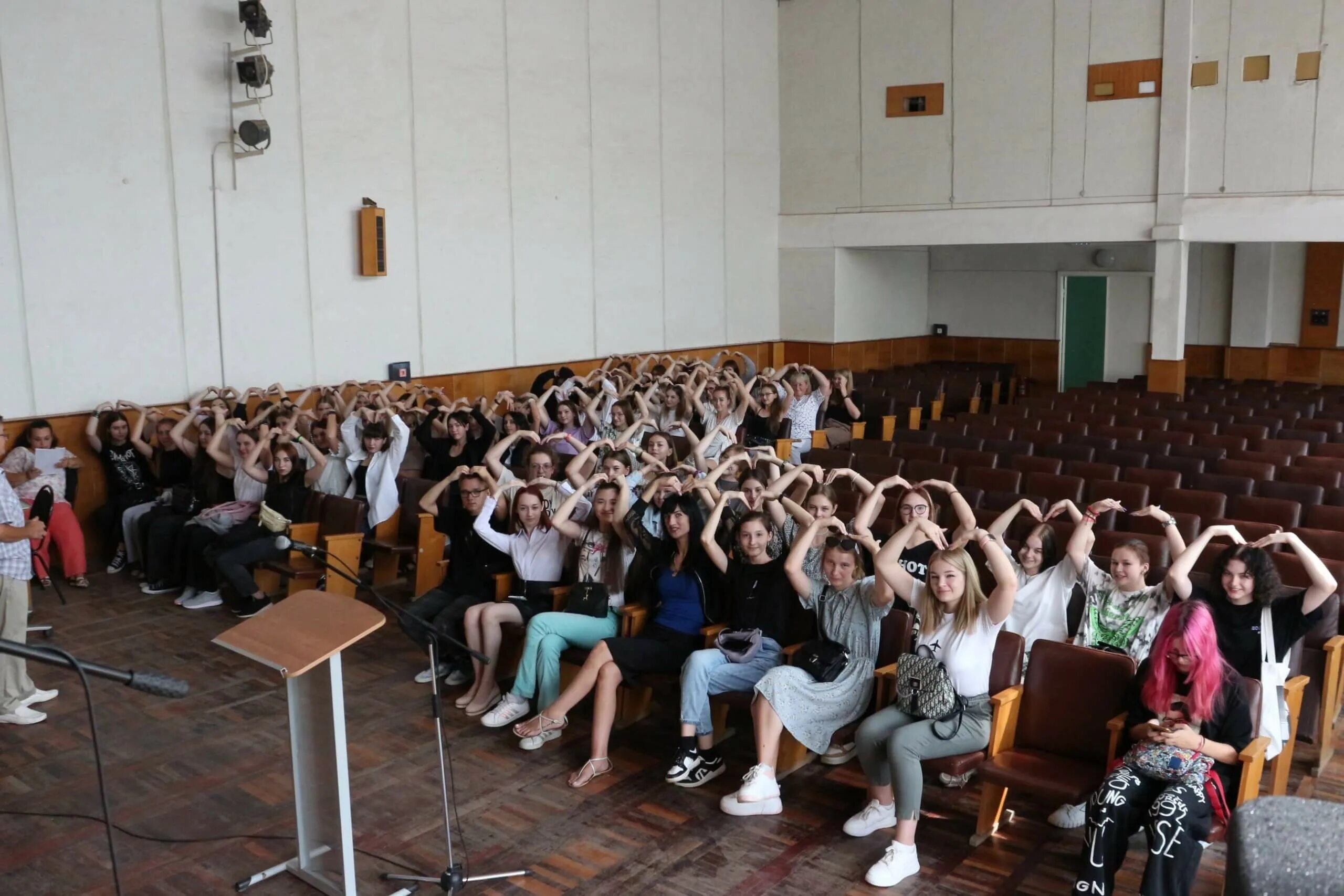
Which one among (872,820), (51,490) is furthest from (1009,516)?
(51,490)

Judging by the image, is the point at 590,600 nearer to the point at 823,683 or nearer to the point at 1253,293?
the point at 823,683

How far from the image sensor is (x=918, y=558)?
17.9 feet

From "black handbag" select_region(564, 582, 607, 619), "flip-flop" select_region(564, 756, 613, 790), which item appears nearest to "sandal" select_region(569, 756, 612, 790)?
"flip-flop" select_region(564, 756, 613, 790)

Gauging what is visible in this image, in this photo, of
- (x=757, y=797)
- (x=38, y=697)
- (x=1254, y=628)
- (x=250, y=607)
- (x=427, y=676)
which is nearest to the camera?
(x=1254, y=628)

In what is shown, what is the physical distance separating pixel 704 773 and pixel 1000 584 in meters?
1.50

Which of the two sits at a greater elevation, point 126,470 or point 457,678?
point 126,470

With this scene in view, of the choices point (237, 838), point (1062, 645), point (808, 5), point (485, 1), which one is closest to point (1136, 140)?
point (808, 5)

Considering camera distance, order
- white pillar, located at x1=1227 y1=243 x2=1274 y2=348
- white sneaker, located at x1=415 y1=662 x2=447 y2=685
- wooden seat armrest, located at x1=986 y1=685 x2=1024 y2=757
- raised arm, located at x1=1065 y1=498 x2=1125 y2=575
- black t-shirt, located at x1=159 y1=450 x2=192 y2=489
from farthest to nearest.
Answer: white pillar, located at x1=1227 y1=243 x2=1274 y2=348 → black t-shirt, located at x1=159 y1=450 x2=192 y2=489 → white sneaker, located at x1=415 y1=662 x2=447 y2=685 → raised arm, located at x1=1065 y1=498 x2=1125 y2=575 → wooden seat armrest, located at x1=986 y1=685 x2=1024 y2=757

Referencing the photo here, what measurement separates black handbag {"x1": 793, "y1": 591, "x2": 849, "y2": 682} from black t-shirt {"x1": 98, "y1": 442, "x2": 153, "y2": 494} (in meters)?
6.27

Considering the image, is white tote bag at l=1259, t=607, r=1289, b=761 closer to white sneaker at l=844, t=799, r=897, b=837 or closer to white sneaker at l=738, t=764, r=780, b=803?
white sneaker at l=844, t=799, r=897, b=837

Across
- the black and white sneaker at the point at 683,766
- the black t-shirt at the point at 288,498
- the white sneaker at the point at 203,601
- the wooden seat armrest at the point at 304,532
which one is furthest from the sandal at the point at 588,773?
the white sneaker at the point at 203,601

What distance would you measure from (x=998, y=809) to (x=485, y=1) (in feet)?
35.0

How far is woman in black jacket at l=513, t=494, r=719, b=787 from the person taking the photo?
490 centimetres

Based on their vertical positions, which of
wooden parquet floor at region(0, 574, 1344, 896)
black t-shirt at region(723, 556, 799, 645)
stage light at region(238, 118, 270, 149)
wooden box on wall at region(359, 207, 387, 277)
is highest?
stage light at region(238, 118, 270, 149)
